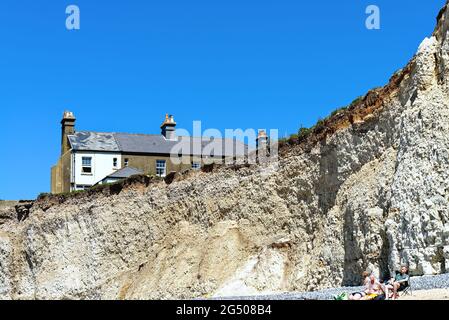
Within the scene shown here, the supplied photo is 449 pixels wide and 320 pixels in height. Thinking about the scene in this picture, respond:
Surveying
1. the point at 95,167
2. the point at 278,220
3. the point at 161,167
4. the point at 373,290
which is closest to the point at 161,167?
the point at 161,167

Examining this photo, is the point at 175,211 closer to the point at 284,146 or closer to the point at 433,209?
the point at 284,146

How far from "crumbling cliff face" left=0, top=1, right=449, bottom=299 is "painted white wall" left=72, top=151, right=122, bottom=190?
6174mm

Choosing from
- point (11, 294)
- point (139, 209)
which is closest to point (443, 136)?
point (139, 209)

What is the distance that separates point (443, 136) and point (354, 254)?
5.76 metres

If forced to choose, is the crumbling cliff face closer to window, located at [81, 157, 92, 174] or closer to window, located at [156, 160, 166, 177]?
window, located at [81, 157, 92, 174]

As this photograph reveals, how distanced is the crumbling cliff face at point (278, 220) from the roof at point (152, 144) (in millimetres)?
8490

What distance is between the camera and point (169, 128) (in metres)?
63.2

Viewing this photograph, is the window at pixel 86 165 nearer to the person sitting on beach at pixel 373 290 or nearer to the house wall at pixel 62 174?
the house wall at pixel 62 174

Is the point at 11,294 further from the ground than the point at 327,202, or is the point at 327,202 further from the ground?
the point at 327,202

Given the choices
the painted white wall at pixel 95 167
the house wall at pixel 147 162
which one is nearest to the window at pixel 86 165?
the painted white wall at pixel 95 167

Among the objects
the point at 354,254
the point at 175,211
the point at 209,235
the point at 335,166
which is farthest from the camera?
the point at 175,211

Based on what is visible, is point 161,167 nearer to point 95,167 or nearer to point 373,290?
point 95,167

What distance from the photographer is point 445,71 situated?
26.2 m

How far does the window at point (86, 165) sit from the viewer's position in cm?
6003
